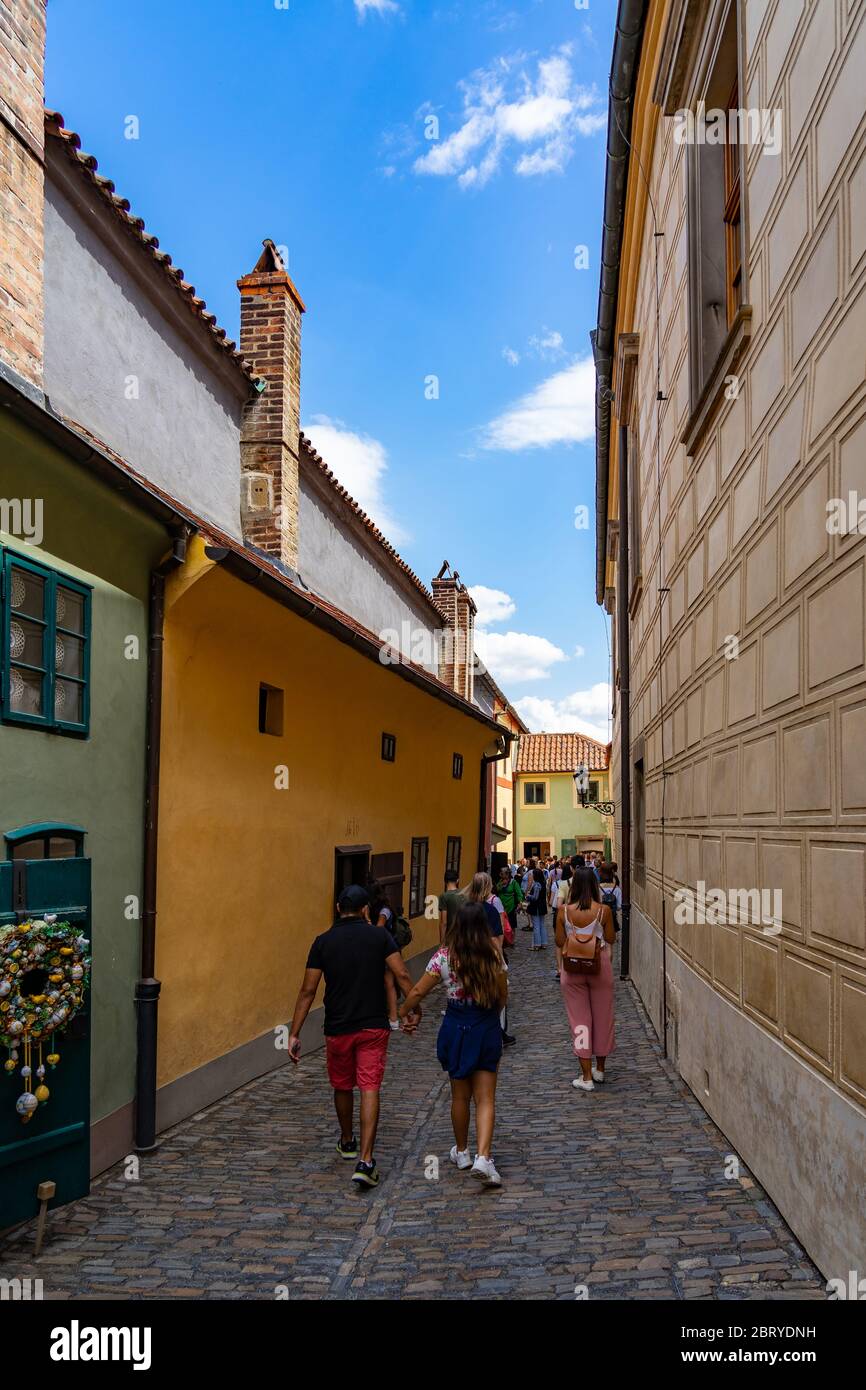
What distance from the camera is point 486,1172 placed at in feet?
18.9

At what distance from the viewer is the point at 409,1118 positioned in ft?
25.0

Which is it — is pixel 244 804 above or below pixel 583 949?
above

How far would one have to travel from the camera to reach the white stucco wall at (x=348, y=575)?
48.2ft

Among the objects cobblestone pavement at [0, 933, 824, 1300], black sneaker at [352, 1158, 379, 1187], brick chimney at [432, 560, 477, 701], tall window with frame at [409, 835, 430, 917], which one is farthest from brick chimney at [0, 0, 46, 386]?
brick chimney at [432, 560, 477, 701]

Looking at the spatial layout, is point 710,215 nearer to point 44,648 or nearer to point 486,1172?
point 44,648

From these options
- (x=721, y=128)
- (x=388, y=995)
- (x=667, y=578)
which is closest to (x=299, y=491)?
(x=667, y=578)

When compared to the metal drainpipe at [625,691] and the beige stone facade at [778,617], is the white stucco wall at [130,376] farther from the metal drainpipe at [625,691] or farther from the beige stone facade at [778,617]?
the metal drainpipe at [625,691]

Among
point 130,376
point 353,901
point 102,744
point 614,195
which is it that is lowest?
point 353,901

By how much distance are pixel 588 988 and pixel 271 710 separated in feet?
11.5

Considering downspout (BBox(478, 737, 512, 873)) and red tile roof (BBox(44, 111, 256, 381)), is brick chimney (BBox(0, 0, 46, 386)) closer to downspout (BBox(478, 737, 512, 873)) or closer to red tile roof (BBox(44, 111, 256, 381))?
red tile roof (BBox(44, 111, 256, 381))

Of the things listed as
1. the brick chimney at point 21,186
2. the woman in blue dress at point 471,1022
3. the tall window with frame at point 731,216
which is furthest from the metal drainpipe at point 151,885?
the tall window with frame at point 731,216

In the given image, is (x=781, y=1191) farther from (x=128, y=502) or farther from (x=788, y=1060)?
(x=128, y=502)

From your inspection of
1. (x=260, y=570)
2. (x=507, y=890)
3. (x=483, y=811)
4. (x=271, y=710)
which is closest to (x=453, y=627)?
(x=483, y=811)

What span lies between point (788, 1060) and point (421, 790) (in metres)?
11.4
